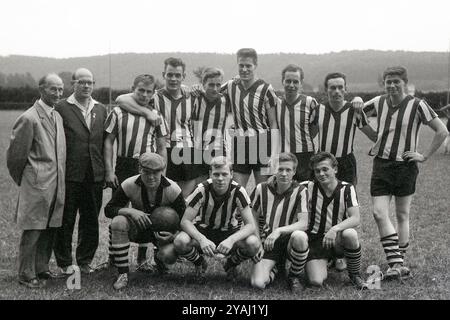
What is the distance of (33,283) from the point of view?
4.39 meters

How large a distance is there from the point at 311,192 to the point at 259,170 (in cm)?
92

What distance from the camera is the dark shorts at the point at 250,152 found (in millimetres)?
5410

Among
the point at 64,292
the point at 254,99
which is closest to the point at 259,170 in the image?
the point at 254,99

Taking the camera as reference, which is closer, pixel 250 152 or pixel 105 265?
pixel 105 265

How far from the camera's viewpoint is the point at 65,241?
4.86m

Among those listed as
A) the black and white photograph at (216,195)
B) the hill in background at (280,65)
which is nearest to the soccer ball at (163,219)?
the black and white photograph at (216,195)

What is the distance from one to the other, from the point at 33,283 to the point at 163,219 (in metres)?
Result: 1.19

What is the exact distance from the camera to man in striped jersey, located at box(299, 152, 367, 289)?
4512 millimetres

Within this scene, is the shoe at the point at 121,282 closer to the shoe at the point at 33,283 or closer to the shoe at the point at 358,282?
the shoe at the point at 33,283

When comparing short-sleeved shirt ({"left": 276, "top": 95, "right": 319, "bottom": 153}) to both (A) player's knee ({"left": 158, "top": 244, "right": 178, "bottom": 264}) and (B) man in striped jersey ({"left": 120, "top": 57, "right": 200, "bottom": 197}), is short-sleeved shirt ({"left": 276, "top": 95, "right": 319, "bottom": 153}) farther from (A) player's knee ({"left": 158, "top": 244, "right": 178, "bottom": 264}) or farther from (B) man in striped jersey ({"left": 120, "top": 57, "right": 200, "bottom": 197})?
(A) player's knee ({"left": 158, "top": 244, "right": 178, "bottom": 264})

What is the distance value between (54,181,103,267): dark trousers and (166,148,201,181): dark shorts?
32.0 inches

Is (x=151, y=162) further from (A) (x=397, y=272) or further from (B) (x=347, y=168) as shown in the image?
(A) (x=397, y=272)

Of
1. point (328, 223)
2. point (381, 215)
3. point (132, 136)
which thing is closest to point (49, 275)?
point (132, 136)

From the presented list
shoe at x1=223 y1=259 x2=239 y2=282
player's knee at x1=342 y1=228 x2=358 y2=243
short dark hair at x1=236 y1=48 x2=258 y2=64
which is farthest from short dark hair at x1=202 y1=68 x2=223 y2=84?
player's knee at x1=342 y1=228 x2=358 y2=243
